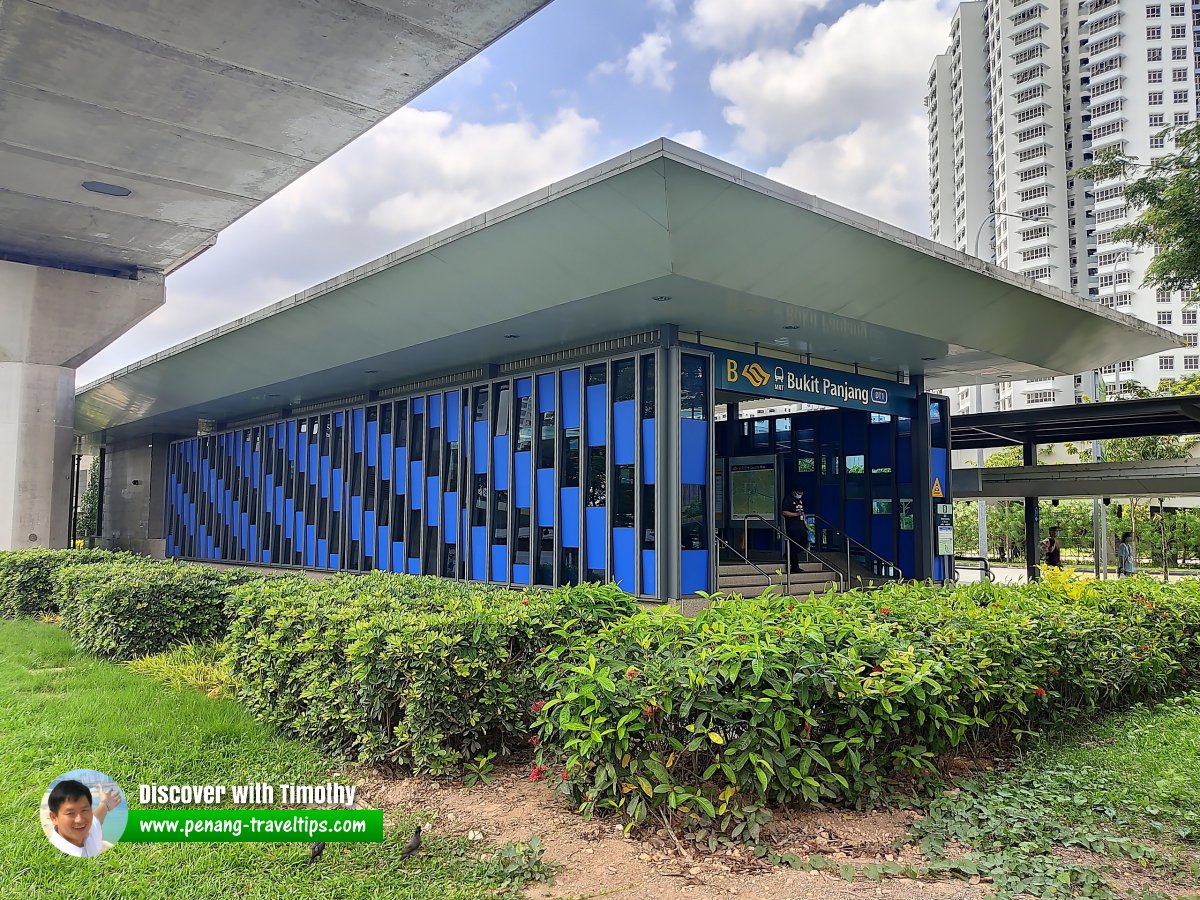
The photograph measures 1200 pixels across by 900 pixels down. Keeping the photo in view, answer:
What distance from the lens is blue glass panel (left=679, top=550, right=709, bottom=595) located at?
12695 mm

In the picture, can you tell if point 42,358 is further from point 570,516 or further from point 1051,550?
point 1051,550

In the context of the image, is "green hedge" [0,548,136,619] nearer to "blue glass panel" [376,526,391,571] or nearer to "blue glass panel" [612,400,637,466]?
"blue glass panel" [376,526,391,571]

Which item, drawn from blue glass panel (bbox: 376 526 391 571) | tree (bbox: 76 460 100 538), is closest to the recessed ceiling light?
blue glass panel (bbox: 376 526 391 571)

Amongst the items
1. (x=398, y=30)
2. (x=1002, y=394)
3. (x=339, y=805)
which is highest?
(x=1002, y=394)

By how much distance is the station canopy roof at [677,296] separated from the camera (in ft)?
31.0

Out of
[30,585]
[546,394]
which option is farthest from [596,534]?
[30,585]

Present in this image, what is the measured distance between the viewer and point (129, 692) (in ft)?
23.4

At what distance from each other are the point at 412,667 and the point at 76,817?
216 centimetres

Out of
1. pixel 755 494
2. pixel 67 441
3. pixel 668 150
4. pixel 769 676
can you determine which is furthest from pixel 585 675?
pixel 67 441

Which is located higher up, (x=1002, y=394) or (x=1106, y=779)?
(x=1002, y=394)

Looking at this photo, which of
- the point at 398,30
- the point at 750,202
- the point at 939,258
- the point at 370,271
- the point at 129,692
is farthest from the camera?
the point at 370,271

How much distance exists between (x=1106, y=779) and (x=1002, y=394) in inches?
3215

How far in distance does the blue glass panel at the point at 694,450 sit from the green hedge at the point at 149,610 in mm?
6337

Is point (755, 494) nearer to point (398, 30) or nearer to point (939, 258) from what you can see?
point (939, 258)
